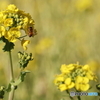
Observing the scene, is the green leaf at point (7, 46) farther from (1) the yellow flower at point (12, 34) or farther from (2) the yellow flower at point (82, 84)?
(2) the yellow flower at point (82, 84)

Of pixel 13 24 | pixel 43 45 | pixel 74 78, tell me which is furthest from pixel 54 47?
pixel 74 78

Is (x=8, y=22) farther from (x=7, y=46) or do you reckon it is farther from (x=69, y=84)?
(x=69, y=84)

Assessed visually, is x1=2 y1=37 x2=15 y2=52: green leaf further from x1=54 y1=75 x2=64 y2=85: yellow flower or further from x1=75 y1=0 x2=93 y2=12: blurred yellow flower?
x1=75 y1=0 x2=93 y2=12: blurred yellow flower

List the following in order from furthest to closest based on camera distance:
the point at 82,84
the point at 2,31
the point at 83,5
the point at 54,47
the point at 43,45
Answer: the point at 83,5, the point at 43,45, the point at 54,47, the point at 2,31, the point at 82,84

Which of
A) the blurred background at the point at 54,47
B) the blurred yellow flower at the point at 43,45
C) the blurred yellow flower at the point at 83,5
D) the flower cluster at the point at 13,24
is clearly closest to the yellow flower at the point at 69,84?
the flower cluster at the point at 13,24

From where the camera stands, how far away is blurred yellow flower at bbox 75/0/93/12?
470cm

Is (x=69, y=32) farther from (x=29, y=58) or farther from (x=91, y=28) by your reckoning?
(x=29, y=58)

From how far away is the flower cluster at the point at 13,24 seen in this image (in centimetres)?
156

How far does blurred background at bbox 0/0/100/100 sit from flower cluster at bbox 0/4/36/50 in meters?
1.26

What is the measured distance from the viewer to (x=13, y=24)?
1.60 metres

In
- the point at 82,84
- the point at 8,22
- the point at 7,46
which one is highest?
the point at 8,22

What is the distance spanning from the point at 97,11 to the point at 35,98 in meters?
2.49

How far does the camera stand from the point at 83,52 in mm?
3707

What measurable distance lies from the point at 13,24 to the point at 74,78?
0.35 m
